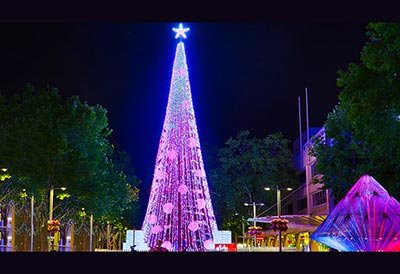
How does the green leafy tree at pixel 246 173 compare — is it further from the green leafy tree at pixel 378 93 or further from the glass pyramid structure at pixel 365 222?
the glass pyramid structure at pixel 365 222

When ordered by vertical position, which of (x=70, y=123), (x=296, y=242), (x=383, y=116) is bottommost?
(x=296, y=242)

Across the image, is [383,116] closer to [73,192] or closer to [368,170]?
[368,170]

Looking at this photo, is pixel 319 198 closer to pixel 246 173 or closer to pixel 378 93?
pixel 246 173

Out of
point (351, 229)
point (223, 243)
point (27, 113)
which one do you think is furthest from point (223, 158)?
point (351, 229)

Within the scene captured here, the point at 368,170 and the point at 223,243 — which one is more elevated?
the point at 368,170

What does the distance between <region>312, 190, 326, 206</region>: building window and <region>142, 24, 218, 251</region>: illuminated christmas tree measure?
26.5 metres

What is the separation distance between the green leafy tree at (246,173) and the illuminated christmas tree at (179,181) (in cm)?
2396

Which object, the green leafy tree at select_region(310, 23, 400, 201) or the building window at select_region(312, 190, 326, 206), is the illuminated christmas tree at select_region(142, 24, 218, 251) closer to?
the green leafy tree at select_region(310, 23, 400, 201)

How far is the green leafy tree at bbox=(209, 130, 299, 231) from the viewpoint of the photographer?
75.3m

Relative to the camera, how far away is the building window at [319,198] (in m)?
74.9

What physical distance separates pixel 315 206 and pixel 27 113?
41.6 meters

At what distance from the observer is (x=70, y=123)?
49.8 m

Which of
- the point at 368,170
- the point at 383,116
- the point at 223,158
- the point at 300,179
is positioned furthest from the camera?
the point at 300,179
